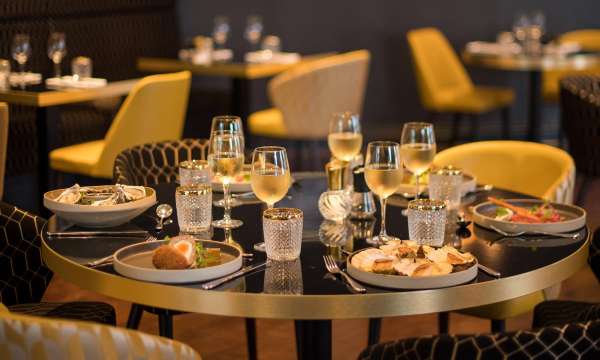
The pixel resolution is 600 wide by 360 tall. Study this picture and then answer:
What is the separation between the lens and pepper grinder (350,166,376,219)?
271 cm

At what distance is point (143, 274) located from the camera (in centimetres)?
215

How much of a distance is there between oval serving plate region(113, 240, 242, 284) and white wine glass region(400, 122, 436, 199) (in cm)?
64

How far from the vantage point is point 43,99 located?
4.71 metres

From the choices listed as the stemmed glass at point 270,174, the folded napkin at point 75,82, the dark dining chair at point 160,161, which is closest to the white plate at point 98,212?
the stemmed glass at point 270,174

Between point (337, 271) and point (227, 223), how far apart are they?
49 cm

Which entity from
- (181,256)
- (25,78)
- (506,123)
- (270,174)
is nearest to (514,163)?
(270,174)

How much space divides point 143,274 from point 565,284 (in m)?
2.91

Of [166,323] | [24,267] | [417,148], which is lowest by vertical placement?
[166,323]

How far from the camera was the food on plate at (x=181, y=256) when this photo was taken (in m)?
2.17

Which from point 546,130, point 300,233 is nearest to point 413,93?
point 546,130

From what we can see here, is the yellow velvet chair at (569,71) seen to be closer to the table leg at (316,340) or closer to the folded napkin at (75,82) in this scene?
the folded napkin at (75,82)

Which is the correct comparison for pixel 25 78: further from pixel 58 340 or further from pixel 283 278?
pixel 58 340

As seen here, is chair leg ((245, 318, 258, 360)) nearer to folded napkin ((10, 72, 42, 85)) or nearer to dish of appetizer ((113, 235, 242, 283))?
dish of appetizer ((113, 235, 242, 283))

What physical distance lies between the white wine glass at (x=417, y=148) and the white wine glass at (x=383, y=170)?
24 centimetres
